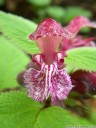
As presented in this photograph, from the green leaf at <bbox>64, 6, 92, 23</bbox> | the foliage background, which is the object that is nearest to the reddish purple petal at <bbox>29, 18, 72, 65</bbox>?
the foliage background

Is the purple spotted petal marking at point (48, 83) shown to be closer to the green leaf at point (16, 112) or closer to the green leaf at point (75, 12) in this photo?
the green leaf at point (16, 112)

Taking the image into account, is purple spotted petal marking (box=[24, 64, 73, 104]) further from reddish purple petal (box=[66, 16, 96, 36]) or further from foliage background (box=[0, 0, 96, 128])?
reddish purple petal (box=[66, 16, 96, 36])

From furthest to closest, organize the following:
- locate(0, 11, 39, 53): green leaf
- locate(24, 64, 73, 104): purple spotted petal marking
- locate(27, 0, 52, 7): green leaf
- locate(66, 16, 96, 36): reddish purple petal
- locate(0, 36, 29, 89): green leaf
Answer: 1. locate(27, 0, 52, 7): green leaf
2. locate(0, 36, 29, 89): green leaf
3. locate(66, 16, 96, 36): reddish purple petal
4. locate(0, 11, 39, 53): green leaf
5. locate(24, 64, 73, 104): purple spotted petal marking

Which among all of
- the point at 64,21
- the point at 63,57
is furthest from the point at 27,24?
the point at 64,21

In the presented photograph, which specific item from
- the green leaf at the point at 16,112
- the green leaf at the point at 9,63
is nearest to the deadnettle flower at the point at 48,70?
the green leaf at the point at 16,112

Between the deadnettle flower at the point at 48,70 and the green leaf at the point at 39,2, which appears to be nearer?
the deadnettle flower at the point at 48,70

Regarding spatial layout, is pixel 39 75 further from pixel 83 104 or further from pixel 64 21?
pixel 64 21

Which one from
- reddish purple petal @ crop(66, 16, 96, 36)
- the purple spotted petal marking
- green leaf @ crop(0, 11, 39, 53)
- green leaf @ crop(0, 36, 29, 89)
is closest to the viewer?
the purple spotted petal marking
